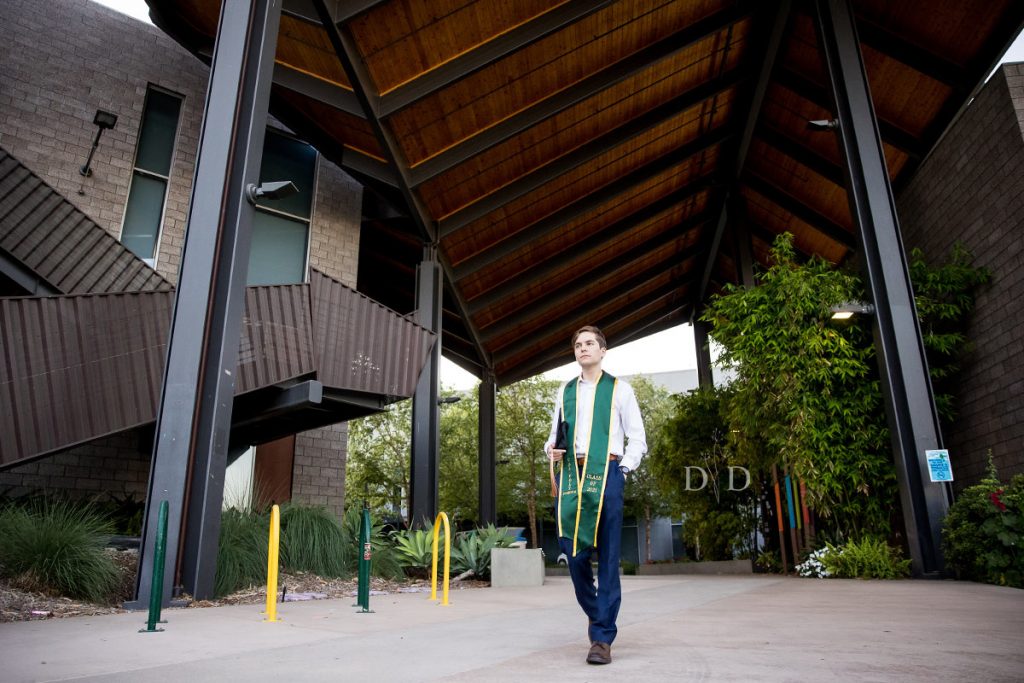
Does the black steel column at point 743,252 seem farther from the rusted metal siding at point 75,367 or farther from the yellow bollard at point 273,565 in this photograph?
the yellow bollard at point 273,565

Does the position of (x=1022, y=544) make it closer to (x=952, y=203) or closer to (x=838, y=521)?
(x=838, y=521)

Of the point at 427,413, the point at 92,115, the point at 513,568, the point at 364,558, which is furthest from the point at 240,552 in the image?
the point at 92,115

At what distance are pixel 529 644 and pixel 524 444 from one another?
2481cm

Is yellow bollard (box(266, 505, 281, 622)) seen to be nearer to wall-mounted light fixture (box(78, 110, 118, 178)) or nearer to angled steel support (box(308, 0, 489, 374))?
angled steel support (box(308, 0, 489, 374))

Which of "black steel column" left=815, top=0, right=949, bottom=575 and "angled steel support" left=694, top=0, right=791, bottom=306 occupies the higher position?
"angled steel support" left=694, top=0, right=791, bottom=306

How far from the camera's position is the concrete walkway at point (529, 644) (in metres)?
2.55

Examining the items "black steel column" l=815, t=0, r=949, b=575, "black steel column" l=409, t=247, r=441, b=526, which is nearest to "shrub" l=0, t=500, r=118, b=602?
"black steel column" l=409, t=247, r=441, b=526

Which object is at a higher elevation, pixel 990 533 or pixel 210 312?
pixel 210 312

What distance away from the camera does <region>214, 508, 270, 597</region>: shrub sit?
6.06 metres

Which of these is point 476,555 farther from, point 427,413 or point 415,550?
point 427,413

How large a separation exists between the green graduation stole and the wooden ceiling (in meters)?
7.54

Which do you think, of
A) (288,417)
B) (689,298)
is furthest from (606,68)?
(689,298)

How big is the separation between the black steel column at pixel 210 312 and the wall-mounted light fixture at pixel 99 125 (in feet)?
14.1

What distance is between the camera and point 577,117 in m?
13.0
